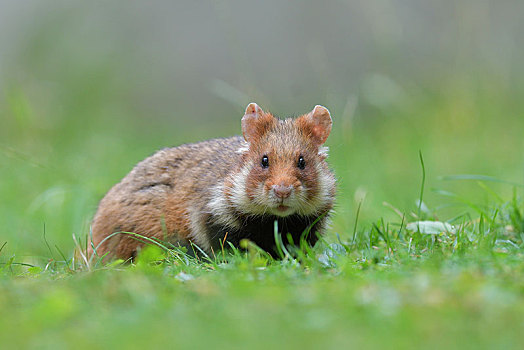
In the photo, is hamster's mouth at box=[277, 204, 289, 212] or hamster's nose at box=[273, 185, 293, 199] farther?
hamster's mouth at box=[277, 204, 289, 212]

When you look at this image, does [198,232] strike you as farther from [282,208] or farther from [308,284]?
[308,284]

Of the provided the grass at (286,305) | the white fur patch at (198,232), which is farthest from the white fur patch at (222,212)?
the grass at (286,305)

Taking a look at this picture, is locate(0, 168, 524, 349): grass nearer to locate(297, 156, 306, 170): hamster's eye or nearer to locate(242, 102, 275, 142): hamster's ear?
locate(297, 156, 306, 170): hamster's eye

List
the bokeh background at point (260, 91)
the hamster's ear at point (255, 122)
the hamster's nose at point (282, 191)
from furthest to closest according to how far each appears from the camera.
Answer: the bokeh background at point (260, 91) < the hamster's ear at point (255, 122) < the hamster's nose at point (282, 191)

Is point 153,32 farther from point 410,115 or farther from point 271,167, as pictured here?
point 271,167

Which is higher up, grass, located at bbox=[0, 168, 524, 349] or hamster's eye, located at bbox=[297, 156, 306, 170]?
hamster's eye, located at bbox=[297, 156, 306, 170]

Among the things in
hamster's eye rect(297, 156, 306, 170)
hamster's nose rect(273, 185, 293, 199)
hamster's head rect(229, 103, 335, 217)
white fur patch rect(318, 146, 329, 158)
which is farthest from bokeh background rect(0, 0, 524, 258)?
hamster's nose rect(273, 185, 293, 199)

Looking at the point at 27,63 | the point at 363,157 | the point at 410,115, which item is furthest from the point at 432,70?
the point at 27,63

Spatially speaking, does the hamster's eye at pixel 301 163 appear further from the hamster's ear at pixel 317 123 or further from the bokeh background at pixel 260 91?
the bokeh background at pixel 260 91
